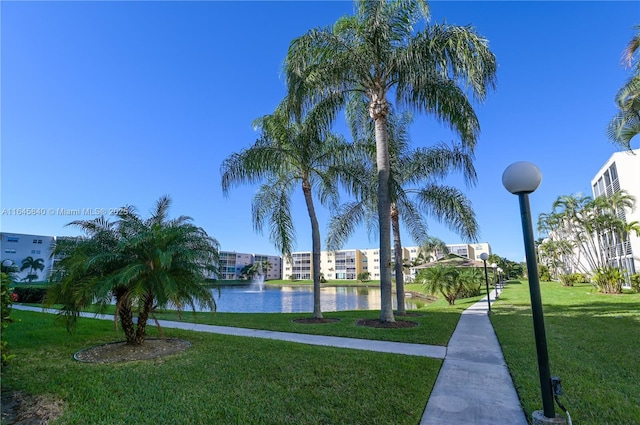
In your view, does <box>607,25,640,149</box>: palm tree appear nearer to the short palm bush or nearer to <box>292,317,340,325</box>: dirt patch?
the short palm bush

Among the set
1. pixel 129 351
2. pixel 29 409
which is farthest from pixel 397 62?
pixel 29 409

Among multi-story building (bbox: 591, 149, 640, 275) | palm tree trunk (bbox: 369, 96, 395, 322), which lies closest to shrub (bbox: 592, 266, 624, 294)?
multi-story building (bbox: 591, 149, 640, 275)

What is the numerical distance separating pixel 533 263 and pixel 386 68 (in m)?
8.31

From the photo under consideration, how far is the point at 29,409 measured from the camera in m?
3.62

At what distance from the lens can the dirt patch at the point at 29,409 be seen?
3.36m

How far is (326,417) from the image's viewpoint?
339 cm

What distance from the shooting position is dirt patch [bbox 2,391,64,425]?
11.0 ft

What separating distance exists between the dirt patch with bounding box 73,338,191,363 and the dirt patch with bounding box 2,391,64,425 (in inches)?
70.1

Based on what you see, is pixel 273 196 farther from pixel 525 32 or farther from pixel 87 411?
pixel 525 32

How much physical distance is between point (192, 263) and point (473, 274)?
1971 cm

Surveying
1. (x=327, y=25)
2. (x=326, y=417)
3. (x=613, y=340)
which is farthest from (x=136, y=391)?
(x=327, y=25)

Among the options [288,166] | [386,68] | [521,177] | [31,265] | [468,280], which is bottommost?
[468,280]

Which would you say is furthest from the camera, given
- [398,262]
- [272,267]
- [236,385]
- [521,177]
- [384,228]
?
[272,267]

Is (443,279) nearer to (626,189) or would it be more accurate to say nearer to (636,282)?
(636,282)
